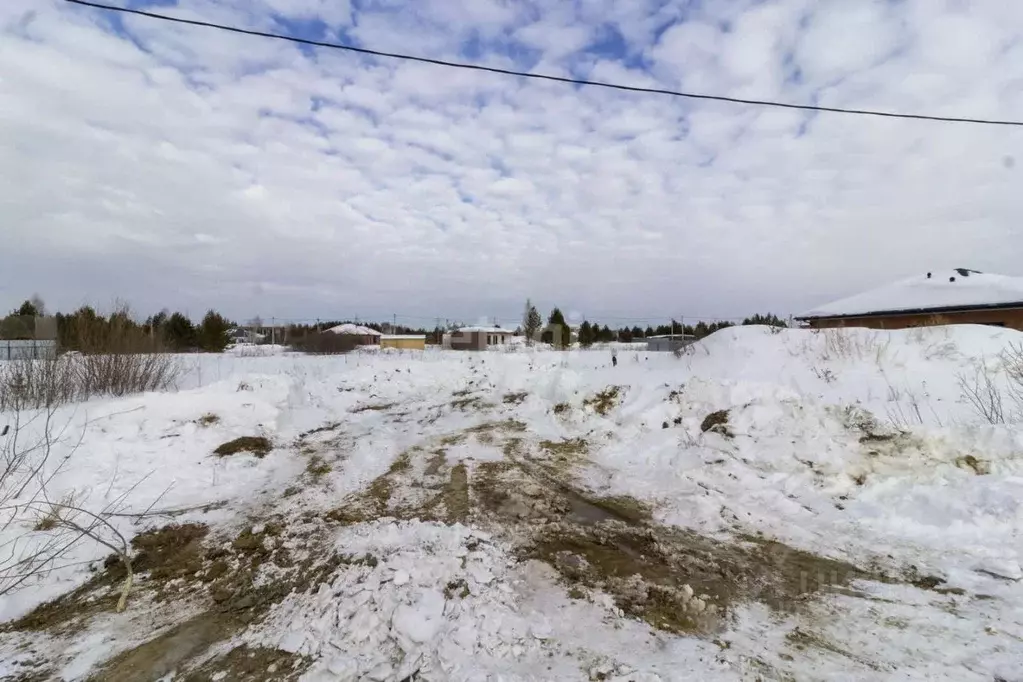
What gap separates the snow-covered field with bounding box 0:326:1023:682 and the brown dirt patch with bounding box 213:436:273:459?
0.85 feet

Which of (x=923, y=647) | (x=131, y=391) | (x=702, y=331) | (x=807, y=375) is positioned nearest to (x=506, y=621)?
(x=923, y=647)

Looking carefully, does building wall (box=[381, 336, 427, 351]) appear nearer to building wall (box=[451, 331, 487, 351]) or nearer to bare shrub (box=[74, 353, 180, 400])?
building wall (box=[451, 331, 487, 351])

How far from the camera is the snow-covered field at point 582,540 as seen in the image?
131 inches

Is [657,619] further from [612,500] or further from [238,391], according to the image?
[238,391]

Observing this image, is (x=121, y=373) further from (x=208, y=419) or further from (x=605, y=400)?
(x=605, y=400)

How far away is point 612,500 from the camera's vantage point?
6613mm

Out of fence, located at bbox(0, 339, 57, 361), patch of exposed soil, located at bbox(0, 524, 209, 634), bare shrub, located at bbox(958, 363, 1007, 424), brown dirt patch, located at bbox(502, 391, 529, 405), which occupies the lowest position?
patch of exposed soil, located at bbox(0, 524, 209, 634)

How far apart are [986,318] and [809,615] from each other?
2584 cm

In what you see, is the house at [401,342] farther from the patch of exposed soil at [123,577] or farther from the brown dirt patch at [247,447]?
the patch of exposed soil at [123,577]

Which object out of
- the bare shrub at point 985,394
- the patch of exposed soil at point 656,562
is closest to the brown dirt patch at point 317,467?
the patch of exposed soil at point 656,562

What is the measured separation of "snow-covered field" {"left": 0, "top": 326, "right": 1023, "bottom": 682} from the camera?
3320mm

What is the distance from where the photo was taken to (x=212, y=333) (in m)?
43.6

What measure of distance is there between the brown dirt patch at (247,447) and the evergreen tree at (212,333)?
126 ft

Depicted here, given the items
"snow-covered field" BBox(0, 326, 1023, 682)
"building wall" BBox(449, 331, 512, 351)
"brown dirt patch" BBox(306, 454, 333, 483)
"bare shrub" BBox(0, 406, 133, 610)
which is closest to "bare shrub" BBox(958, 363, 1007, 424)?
"snow-covered field" BBox(0, 326, 1023, 682)
